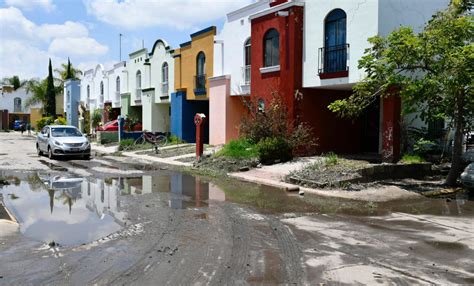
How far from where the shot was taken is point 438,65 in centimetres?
1227

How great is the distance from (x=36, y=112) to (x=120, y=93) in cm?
3554

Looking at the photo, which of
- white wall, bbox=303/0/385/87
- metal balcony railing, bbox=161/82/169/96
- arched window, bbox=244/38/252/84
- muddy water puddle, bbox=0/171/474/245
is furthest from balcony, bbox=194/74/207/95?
muddy water puddle, bbox=0/171/474/245

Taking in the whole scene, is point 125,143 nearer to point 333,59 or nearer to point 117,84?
point 333,59

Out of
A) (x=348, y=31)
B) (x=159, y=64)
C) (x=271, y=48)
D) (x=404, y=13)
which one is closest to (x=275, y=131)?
(x=271, y=48)

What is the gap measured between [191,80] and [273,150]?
493 inches

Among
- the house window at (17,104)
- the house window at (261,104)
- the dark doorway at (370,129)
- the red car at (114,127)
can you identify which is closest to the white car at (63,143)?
the house window at (261,104)

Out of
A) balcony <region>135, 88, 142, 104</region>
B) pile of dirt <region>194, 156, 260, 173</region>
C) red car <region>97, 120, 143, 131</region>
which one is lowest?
pile of dirt <region>194, 156, 260, 173</region>

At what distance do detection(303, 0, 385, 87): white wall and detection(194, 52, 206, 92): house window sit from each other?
32.6ft

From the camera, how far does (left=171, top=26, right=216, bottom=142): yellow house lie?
2728cm

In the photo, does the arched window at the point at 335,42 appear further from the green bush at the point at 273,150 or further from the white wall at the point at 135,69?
the white wall at the point at 135,69

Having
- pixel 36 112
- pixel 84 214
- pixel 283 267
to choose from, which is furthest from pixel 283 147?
pixel 36 112

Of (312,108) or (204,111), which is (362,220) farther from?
(204,111)

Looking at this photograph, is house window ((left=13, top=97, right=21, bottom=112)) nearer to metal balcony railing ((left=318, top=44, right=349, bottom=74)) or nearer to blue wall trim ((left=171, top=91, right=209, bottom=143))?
blue wall trim ((left=171, top=91, right=209, bottom=143))

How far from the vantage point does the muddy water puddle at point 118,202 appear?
852 cm
